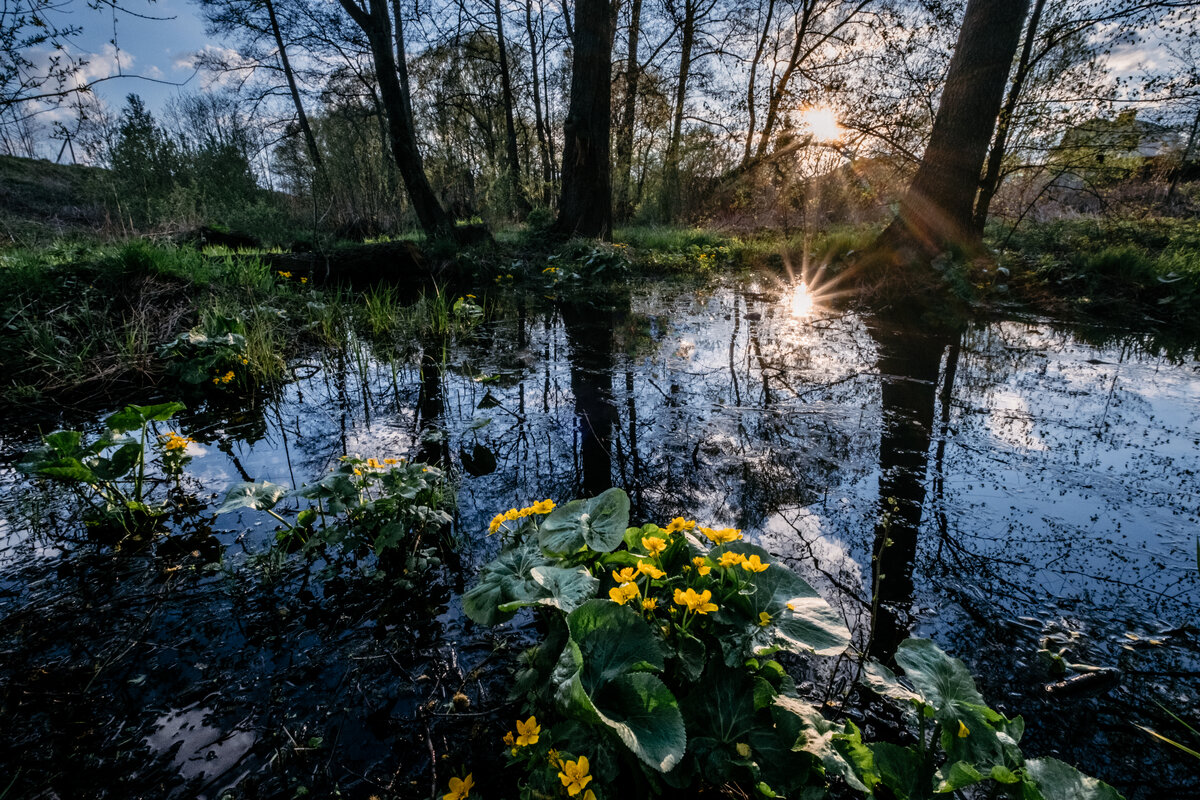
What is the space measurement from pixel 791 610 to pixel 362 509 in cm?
135

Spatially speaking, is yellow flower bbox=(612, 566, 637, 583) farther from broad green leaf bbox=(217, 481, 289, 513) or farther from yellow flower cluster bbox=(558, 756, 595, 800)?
broad green leaf bbox=(217, 481, 289, 513)

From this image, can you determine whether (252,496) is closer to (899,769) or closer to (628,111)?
(899,769)

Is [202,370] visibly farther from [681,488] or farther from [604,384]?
[681,488]

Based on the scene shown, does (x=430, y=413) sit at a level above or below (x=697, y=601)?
below

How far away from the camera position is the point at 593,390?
3.11 metres

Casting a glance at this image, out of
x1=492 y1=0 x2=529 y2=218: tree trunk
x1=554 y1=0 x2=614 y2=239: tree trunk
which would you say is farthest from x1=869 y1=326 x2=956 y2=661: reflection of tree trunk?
x1=492 y1=0 x2=529 y2=218: tree trunk

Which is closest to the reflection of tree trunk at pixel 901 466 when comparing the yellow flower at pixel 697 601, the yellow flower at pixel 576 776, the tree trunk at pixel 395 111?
the yellow flower at pixel 697 601

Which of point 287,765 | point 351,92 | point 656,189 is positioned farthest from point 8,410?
point 656,189

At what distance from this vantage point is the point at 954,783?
0.76m

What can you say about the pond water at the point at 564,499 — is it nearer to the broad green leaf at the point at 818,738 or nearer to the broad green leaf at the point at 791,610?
the broad green leaf at the point at 791,610

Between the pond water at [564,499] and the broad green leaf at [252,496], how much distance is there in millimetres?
186

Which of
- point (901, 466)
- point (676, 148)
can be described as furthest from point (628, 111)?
point (901, 466)

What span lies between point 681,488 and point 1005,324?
4.67 meters

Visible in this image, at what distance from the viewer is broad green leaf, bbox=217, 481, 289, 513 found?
1480 millimetres
